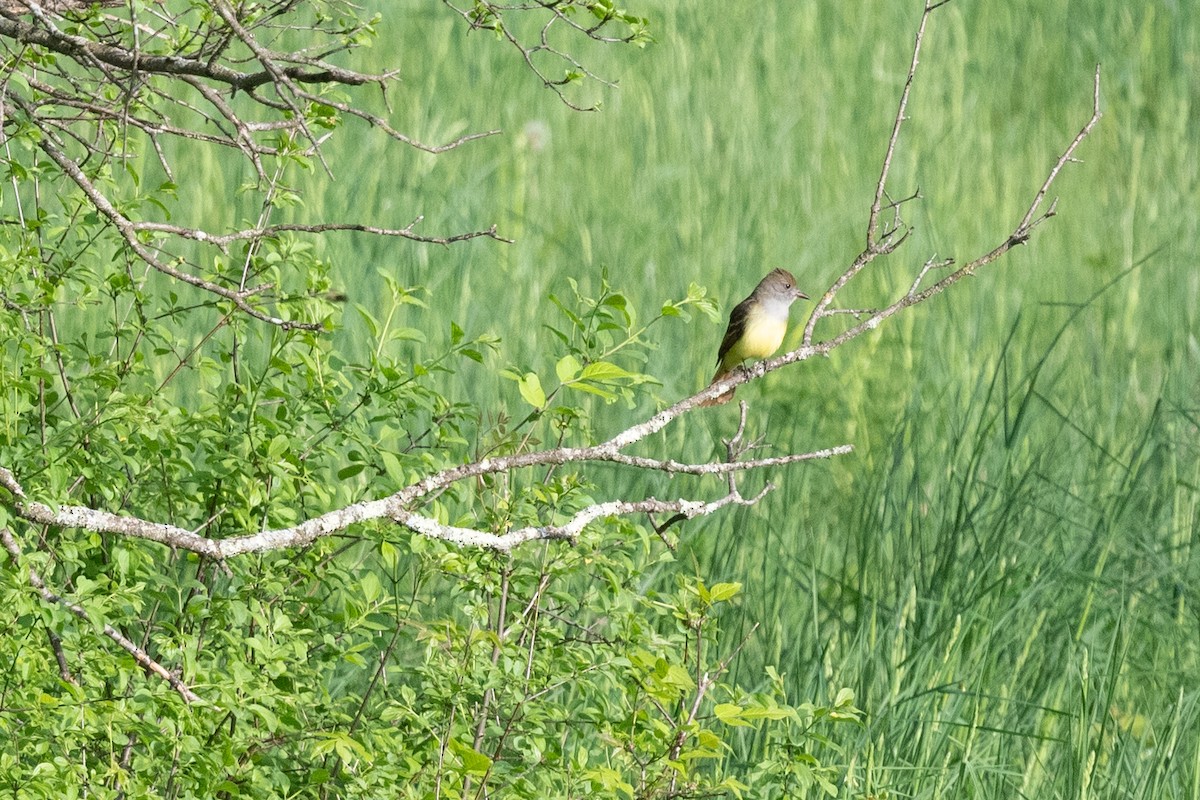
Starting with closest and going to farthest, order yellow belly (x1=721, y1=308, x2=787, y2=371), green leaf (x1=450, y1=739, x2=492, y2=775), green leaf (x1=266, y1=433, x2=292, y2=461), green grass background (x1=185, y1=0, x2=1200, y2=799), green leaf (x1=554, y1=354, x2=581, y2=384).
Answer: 1. green leaf (x1=450, y1=739, x2=492, y2=775)
2. green leaf (x1=554, y1=354, x2=581, y2=384)
3. green leaf (x1=266, y1=433, x2=292, y2=461)
4. green grass background (x1=185, y1=0, x2=1200, y2=799)
5. yellow belly (x1=721, y1=308, x2=787, y2=371)

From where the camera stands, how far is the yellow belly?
5773 millimetres

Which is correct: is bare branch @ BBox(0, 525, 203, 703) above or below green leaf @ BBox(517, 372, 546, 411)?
below

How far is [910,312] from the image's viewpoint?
23.0ft

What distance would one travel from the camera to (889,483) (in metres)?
5.10

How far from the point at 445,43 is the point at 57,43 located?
20.2 feet

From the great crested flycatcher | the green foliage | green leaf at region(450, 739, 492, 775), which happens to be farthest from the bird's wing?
green leaf at region(450, 739, 492, 775)

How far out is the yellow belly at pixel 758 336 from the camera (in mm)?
5773

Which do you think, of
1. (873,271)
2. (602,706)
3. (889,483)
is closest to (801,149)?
(873,271)

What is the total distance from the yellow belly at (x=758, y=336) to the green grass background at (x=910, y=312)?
21 centimetres

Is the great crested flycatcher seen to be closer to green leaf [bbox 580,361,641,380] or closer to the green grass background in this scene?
the green grass background

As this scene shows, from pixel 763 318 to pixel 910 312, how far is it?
1433mm

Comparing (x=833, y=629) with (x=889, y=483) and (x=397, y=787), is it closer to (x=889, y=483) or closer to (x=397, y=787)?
(x=889, y=483)

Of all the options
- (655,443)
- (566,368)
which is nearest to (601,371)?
(566,368)

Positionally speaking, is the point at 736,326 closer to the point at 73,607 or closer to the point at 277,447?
the point at 277,447
